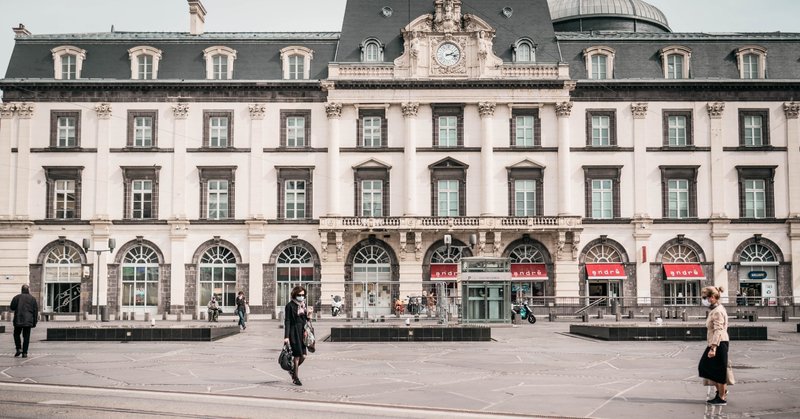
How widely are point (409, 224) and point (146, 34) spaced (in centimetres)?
2215

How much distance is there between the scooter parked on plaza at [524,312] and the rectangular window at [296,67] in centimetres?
2133

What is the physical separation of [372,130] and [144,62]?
15369 mm

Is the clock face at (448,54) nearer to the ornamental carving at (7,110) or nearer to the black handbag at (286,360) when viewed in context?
the ornamental carving at (7,110)

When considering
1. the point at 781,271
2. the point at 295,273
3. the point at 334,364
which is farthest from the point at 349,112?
the point at 334,364

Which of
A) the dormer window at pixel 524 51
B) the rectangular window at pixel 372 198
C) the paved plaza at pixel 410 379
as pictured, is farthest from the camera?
the dormer window at pixel 524 51

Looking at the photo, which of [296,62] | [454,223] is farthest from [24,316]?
[296,62]

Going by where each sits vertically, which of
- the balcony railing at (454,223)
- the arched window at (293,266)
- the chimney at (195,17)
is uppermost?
the chimney at (195,17)

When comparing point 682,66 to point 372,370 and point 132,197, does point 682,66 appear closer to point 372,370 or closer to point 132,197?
point 132,197

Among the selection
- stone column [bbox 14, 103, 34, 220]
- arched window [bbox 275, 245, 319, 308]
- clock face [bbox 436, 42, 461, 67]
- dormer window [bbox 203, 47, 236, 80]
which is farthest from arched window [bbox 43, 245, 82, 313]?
clock face [bbox 436, 42, 461, 67]

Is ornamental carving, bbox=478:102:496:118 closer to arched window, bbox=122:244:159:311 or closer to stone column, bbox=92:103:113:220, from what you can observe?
arched window, bbox=122:244:159:311

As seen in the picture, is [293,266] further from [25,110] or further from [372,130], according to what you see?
[25,110]

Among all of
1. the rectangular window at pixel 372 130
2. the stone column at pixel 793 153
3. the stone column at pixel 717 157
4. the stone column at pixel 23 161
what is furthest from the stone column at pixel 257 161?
the stone column at pixel 793 153

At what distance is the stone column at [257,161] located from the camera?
59.1 meters

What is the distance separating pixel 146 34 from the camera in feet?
206
